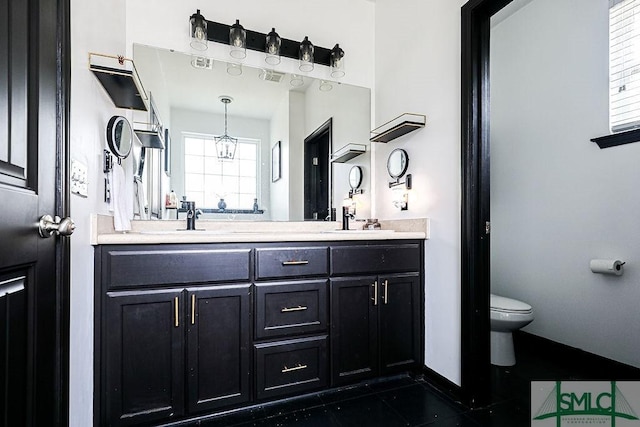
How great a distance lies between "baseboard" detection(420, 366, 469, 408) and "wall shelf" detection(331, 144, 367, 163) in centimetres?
152

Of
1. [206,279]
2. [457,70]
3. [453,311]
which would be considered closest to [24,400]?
[206,279]

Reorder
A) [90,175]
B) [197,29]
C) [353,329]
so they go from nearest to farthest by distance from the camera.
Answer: [90,175], [353,329], [197,29]

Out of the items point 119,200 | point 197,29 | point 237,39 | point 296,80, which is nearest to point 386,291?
point 119,200

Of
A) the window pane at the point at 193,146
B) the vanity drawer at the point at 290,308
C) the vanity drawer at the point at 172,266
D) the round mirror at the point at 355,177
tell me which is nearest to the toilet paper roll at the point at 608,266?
the round mirror at the point at 355,177

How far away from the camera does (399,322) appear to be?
6.19ft

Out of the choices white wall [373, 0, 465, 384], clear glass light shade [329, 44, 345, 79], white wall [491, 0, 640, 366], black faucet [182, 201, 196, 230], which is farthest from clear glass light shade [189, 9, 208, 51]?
white wall [491, 0, 640, 366]

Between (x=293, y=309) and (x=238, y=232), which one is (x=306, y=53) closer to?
(x=238, y=232)

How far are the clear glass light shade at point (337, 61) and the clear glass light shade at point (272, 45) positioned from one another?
0.40 metres

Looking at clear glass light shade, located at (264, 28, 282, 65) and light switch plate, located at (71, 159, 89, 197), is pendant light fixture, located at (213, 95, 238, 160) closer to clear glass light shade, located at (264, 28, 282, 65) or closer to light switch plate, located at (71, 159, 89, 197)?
clear glass light shade, located at (264, 28, 282, 65)

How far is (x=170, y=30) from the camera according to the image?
6.55 feet

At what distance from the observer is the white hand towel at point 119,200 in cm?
157

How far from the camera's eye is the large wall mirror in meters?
2.04

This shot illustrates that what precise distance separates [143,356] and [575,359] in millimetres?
2537

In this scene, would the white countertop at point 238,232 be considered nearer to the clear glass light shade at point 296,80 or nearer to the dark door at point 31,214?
the dark door at point 31,214
